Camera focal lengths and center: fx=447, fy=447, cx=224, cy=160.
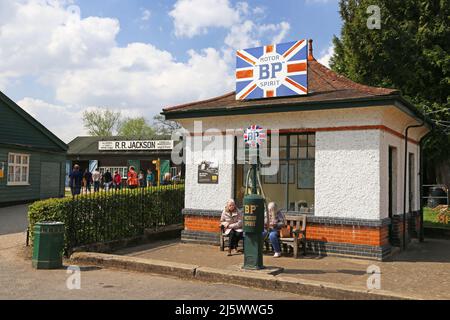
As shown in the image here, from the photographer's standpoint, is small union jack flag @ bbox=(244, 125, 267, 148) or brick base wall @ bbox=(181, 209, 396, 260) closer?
brick base wall @ bbox=(181, 209, 396, 260)

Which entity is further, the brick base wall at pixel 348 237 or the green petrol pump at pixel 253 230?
the brick base wall at pixel 348 237

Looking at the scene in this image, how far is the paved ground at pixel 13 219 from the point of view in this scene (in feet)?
43.1

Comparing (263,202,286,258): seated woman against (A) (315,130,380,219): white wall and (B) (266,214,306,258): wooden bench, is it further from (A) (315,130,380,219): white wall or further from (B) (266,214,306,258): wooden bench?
(A) (315,130,380,219): white wall

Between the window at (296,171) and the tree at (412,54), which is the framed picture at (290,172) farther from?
the tree at (412,54)

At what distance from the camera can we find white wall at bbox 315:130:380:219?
9.16m

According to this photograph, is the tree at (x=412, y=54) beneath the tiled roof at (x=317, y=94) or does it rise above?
above

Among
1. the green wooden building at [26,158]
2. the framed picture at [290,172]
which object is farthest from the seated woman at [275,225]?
the green wooden building at [26,158]

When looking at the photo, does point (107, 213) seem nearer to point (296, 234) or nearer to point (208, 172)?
point (208, 172)

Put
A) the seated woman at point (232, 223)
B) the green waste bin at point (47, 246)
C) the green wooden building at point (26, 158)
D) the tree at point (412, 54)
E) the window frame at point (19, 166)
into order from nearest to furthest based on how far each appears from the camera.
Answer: the green waste bin at point (47, 246), the seated woman at point (232, 223), the tree at point (412, 54), the green wooden building at point (26, 158), the window frame at point (19, 166)

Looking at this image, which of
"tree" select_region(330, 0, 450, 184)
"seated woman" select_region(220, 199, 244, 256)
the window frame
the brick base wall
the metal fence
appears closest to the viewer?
the brick base wall

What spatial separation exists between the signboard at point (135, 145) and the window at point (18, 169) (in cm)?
1349

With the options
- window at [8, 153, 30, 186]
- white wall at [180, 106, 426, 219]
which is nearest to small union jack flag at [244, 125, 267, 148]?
white wall at [180, 106, 426, 219]

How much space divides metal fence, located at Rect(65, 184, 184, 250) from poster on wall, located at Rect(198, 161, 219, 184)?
1675 millimetres
